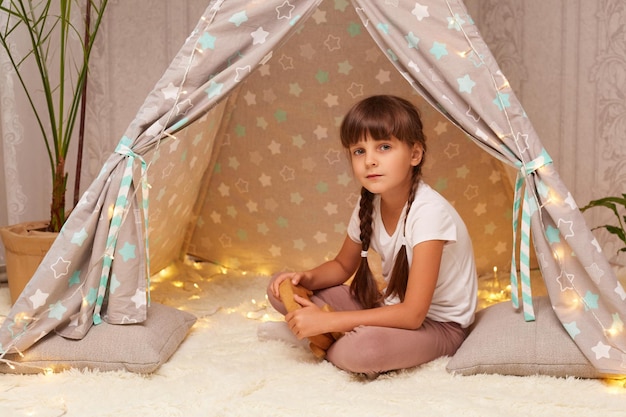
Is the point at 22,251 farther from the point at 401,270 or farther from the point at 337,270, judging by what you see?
the point at 401,270

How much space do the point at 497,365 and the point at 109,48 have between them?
2.24m

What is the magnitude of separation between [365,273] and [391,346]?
1.07ft

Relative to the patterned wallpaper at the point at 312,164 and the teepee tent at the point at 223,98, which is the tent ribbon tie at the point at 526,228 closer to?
the teepee tent at the point at 223,98

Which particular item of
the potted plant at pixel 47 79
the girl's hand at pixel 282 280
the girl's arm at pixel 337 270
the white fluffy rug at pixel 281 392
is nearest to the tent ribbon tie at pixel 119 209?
the white fluffy rug at pixel 281 392

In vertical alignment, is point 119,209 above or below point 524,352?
above

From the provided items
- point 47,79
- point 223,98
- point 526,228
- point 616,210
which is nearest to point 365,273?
point 526,228

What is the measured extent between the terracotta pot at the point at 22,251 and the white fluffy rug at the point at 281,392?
657 millimetres

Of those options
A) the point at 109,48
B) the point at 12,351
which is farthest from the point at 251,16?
the point at 109,48

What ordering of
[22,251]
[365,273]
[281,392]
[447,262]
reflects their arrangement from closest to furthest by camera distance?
[281,392] < [447,262] < [365,273] < [22,251]

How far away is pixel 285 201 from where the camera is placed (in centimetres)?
293

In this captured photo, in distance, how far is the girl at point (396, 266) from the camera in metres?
1.89

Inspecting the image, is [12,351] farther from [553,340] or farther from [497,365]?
[553,340]

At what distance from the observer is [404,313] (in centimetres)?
189

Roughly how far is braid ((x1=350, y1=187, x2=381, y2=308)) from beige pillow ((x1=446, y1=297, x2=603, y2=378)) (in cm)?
31
